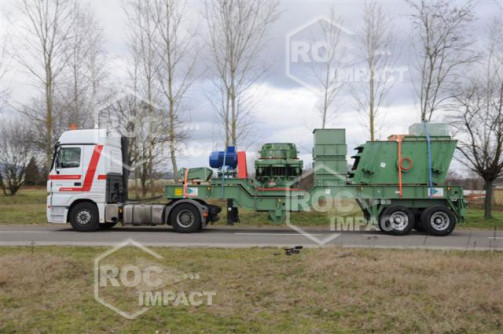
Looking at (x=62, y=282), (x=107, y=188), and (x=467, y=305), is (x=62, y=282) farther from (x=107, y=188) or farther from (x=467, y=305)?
(x=107, y=188)

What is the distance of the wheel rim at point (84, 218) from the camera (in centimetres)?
1446

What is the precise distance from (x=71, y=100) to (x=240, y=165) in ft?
57.7

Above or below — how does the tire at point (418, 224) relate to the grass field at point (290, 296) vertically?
above

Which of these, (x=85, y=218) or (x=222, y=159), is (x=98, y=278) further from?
(x=222, y=159)

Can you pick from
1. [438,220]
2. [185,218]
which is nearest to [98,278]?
[185,218]

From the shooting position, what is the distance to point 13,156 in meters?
36.9

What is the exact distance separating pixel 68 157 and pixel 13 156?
26.5 metres

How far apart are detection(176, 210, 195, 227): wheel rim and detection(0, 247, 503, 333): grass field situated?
223 inches

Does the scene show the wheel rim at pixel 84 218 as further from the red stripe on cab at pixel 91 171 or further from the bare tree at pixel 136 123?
the bare tree at pixel 136 123

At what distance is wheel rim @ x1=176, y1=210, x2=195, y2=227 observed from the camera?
14445 mm

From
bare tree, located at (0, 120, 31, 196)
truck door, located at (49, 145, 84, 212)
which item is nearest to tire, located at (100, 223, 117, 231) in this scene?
truck door, located at (49, 145, 84, 212)

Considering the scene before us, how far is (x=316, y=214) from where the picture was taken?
61.8ft

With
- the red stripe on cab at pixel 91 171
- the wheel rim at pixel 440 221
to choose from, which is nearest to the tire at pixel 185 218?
the red stripe on cab at pixel 91 171

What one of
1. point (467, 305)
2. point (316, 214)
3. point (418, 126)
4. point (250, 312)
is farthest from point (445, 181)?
point (250, 312)
